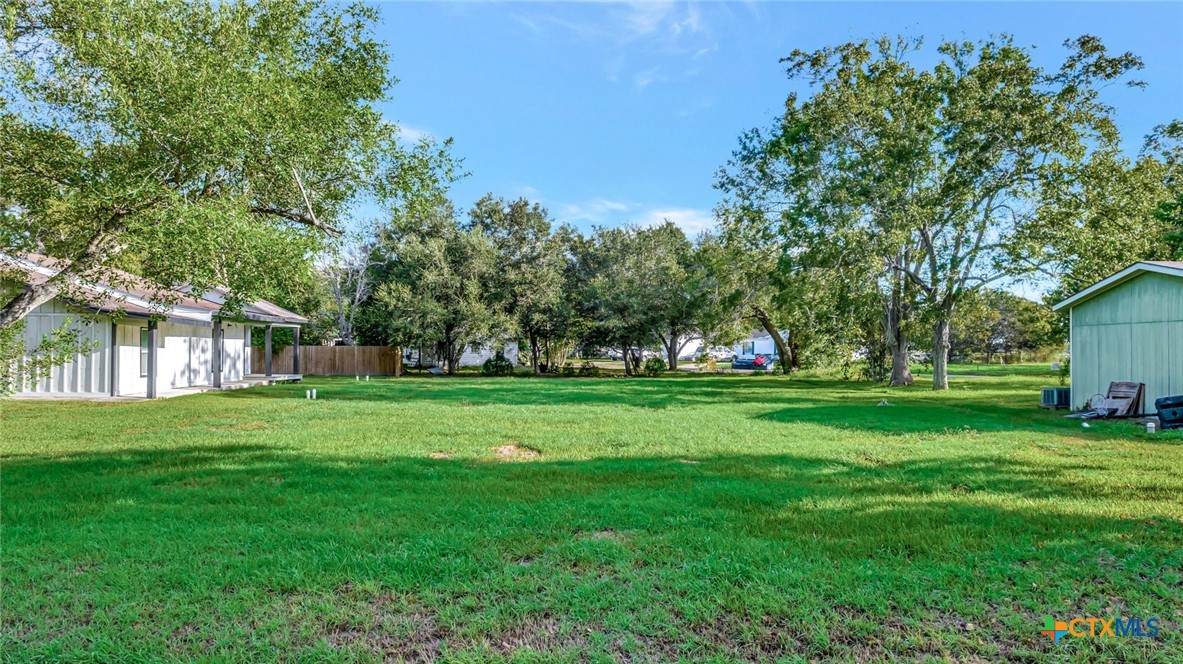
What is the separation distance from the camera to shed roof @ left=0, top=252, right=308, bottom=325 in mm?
8352

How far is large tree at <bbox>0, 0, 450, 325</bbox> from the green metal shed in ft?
47.0

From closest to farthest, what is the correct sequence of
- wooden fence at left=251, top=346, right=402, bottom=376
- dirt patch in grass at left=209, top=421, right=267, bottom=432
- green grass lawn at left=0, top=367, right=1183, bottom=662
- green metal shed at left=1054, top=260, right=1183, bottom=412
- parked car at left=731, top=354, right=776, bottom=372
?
1. green grass lawn at left=0, top=367, right=1183, bottom=662
2. dirt patch in grass at left=209, top=421, right=267, bottom=432
3. green metal shed at left=1054, top=260, right=1183, bottom=412
4. wooden fence at left=251, top=346, right=402, bottom=376
5. parked car at left=731, top=354, right=776, bottom=372

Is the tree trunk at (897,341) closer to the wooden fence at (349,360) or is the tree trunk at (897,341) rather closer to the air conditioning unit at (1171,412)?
the air conditioning unit at (1171,412)

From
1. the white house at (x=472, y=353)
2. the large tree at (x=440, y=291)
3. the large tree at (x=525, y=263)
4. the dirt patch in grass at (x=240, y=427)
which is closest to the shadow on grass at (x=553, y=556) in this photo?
the dirt patch in grass at (x=240, y=427)

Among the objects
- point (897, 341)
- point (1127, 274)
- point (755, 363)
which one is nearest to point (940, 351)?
point (897, 341)

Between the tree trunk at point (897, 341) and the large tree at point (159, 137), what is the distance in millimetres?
18364

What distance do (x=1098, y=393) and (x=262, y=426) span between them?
16.2 m

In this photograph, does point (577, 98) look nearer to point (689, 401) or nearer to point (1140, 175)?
point (689, 401)

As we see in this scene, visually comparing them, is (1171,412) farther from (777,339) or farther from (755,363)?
(755,363)

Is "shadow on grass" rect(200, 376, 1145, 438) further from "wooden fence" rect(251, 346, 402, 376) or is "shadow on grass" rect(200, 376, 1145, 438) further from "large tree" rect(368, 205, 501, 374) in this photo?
"wooden fence" rect(251, 346, 402, 376)

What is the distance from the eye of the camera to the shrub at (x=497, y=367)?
97.0ft

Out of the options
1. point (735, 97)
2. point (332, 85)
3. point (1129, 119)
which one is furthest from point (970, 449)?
point (1129, 119)

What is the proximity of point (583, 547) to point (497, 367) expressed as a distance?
2631 centimetres

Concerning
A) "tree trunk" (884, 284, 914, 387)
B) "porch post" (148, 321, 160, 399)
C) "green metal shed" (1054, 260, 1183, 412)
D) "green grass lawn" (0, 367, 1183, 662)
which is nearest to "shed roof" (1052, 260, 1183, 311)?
"green metal shed" (1054, 260, 1183, 412)
